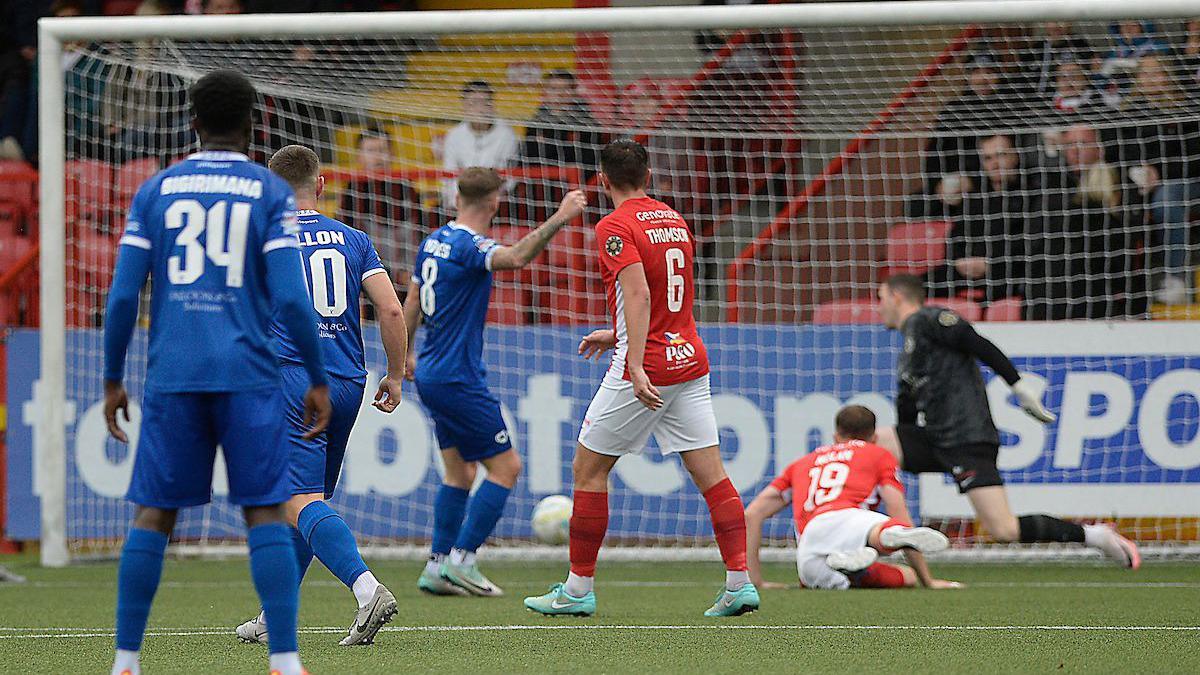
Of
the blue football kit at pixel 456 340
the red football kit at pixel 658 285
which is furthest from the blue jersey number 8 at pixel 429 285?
the red football kit at pixel 658 285

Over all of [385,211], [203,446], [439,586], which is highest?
[385,211]

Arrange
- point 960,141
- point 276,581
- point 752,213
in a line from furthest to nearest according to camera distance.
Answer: point 752,213 < point 960,141 < point 276,581

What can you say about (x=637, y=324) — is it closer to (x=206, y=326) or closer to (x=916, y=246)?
(x=206, y=326)

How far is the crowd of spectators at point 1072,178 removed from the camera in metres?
10.6

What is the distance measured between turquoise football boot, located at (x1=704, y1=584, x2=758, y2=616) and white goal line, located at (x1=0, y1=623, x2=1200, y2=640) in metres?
0.21

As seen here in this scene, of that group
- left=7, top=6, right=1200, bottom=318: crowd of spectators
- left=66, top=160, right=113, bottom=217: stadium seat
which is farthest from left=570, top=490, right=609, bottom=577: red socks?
left=66, top=160, right=113, bottom=217: stadium seat

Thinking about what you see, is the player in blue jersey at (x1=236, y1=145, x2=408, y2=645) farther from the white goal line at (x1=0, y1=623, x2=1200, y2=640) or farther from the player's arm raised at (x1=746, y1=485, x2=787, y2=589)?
the player's arm raised at (x1=746, y1=485, x2=787, y2=589)

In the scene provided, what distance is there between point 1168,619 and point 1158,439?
3.50 meters

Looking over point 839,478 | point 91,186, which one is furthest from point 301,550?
point 91,186

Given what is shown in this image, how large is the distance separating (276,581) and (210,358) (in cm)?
65

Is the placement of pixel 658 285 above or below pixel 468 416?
above

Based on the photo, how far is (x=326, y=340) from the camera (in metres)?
6.04

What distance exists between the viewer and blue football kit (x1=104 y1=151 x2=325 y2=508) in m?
4.29

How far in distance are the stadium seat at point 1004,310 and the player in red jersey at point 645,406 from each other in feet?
13.8
